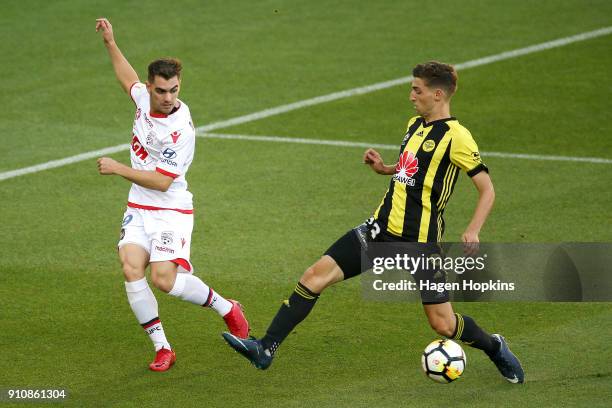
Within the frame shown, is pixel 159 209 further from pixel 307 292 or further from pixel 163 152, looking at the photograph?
pixel 307 292

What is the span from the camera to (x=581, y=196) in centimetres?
1336

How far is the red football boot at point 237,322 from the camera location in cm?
950

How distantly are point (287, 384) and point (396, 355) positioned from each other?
103cm

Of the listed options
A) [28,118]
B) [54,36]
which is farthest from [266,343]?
[54,36]

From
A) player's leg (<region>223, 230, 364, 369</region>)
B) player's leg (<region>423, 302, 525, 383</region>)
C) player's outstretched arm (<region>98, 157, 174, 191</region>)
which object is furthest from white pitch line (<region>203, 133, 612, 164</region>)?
player's outstretched arm (<region>98, 157, 174, 191</region>)

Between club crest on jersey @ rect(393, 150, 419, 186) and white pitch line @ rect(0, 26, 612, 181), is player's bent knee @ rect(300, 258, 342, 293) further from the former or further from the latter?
white pitch line @ rect(0, 26, 612, 181)

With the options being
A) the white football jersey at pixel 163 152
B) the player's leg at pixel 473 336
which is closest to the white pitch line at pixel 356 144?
the white football jersey at pixel 163 152

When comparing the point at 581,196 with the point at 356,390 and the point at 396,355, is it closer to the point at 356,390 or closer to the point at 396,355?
the point at 396,355

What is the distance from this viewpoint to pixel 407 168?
28.2 feet

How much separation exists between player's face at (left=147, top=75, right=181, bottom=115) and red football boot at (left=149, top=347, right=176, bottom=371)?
1799 millimetres

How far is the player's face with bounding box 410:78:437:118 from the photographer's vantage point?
8555 millimetres

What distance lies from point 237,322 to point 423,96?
2.37 m

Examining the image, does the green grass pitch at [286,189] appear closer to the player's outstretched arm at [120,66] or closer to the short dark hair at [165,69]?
the player's outstretched arm at [120,66]

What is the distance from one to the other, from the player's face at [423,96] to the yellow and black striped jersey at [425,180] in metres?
0.12
